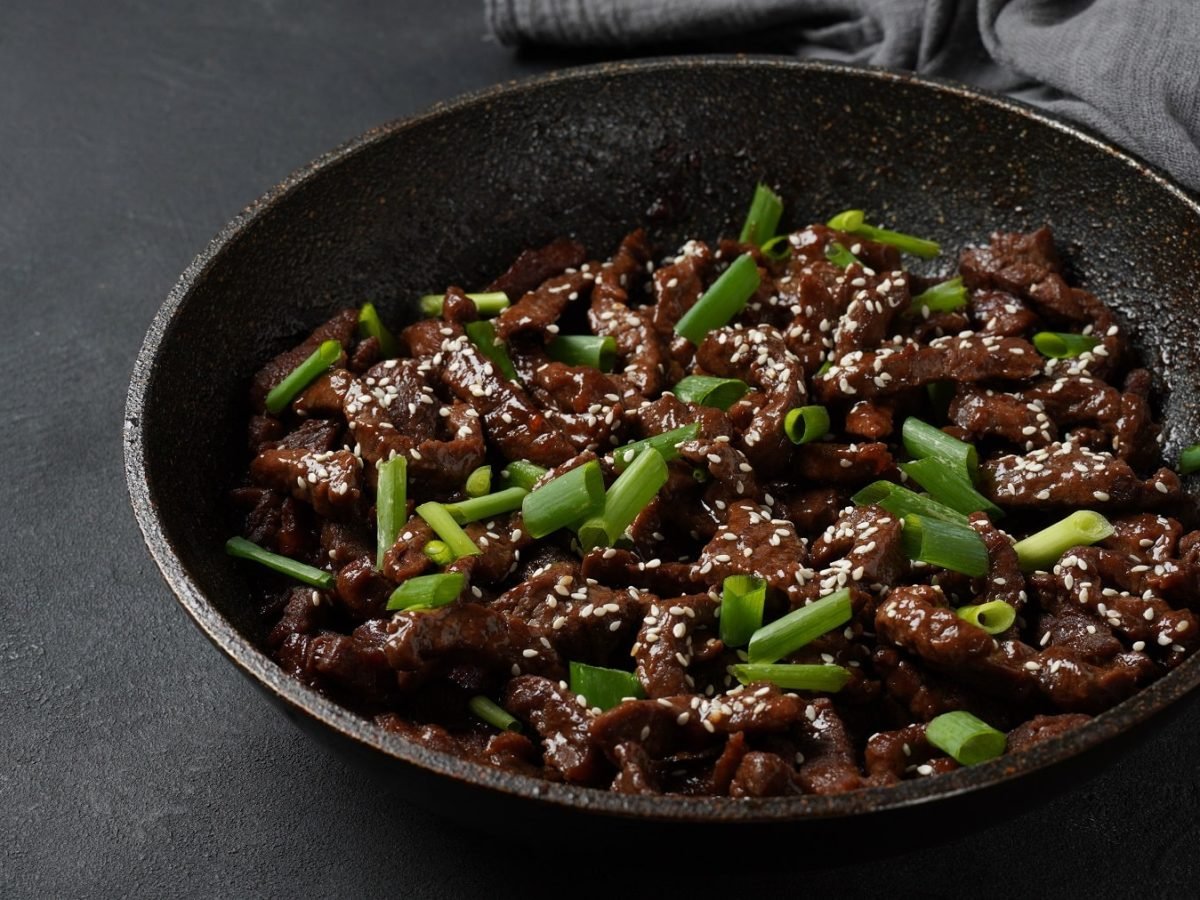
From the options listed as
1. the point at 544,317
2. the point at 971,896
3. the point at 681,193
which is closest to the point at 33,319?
the point at 544,317

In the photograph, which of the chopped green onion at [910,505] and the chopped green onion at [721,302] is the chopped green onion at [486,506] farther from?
the chopped green onion at [910,505]

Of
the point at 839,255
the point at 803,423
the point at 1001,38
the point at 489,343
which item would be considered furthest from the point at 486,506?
the point at 1001,38

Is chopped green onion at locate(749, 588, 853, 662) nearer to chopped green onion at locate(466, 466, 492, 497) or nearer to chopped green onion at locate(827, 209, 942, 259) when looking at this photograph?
chopped green onion at locate(466, 466, 492, 497)

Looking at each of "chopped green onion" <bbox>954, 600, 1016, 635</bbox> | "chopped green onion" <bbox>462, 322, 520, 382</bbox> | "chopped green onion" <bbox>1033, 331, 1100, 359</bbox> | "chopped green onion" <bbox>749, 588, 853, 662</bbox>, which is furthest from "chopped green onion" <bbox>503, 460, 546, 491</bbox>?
"chopped green onion" <bbox>1033, 331, 1100, 359</bbox>

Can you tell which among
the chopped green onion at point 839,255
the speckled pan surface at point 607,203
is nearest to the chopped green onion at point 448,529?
the speckled pan surface at point 607,203

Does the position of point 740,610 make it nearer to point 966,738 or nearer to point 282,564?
point 966,738
